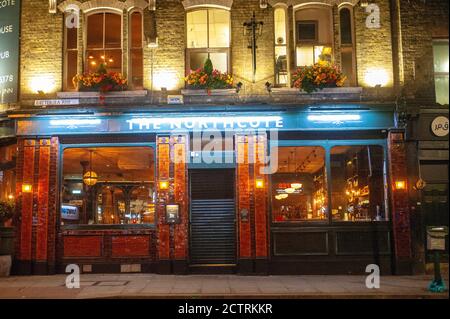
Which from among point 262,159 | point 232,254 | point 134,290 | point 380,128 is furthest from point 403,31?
point 134,290

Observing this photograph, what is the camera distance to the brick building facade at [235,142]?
15.2 meters

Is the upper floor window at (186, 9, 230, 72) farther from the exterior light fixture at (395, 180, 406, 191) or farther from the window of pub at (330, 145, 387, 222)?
the exterior light fixture at (395, 180, 406, 191)

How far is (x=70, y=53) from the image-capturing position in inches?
637

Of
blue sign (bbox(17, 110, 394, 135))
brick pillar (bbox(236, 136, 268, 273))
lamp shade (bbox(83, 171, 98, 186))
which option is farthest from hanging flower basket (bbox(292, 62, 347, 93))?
lamp shade (bbox(83, 171, 98, 186))

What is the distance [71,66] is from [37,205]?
4.08 meters

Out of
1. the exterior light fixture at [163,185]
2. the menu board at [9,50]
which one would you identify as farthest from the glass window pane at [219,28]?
the menu board at [9,50]

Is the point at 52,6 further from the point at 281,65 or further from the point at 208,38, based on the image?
the point at 281,65

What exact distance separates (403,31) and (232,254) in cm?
779

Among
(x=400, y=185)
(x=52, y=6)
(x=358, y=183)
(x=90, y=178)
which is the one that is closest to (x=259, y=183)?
(x=358, y=183)

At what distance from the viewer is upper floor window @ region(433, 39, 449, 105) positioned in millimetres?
15906

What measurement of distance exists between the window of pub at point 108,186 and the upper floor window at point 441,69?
8.26m

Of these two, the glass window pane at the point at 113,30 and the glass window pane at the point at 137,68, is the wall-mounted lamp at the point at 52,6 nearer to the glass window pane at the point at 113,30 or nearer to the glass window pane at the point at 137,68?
the glass window pane at the point at 113,30

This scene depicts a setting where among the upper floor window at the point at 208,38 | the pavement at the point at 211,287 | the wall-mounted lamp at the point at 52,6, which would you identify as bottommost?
the pavement at the point at 211,287

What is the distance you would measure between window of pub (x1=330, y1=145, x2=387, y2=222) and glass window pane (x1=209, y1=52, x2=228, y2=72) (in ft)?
12.6
